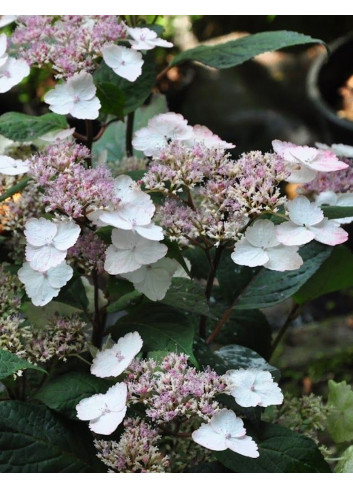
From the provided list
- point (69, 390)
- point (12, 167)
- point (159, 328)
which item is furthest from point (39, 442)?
point (12, 167)

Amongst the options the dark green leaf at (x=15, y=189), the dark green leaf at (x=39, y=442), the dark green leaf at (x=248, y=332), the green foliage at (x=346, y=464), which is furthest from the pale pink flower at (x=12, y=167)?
the green foliage at (x=346, y=464)

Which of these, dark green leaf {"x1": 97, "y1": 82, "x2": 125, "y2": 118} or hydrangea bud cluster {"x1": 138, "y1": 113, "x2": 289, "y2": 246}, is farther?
dark green leaf {"x1": 97, "y1": 82, "x2": 125, "y2": 118}

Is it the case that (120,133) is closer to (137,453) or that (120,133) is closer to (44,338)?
(44,338)

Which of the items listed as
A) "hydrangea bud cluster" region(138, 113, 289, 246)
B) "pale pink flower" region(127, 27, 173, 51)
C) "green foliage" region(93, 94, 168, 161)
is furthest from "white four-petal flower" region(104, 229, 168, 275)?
"green foliage" region(93, 94, 168, 161)

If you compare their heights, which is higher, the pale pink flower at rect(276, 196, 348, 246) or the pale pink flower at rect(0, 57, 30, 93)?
the pale pink flower at rect(0, 57, 30, 93)

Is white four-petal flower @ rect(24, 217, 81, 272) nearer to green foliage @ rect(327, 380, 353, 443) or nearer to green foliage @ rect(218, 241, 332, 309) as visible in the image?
green foliage @ rect(218, 241, 332, 309)
